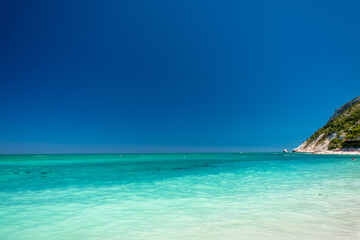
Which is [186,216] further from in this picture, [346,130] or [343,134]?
[346,130]

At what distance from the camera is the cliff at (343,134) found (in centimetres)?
10038

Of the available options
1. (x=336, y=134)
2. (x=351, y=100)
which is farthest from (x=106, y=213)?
(x=351, y=100)

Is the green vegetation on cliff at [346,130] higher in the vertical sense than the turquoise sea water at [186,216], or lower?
higher

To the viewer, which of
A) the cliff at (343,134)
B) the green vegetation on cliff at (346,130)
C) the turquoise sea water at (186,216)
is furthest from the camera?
the cliff at (343,134)

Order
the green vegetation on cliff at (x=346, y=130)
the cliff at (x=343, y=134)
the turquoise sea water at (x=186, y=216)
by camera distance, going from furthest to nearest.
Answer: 1. the cliff at (x=343, y=134)
2. the green vegetation on cliff at (x=346, y=130)
3. the turquoise sea water at (x=186, y=216)

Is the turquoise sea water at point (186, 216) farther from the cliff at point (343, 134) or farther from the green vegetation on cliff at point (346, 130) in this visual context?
the cliff at point (343, 134)

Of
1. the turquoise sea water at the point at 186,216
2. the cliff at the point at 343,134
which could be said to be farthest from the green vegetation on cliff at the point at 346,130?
the turquoise sea water at the point at 186,216

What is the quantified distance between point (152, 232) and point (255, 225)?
326cm

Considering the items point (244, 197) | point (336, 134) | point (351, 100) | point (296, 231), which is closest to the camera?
point (296, 231)

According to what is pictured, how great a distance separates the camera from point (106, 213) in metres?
9.58

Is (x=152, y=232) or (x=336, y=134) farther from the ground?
(x=336, y=134)

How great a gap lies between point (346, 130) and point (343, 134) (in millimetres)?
2205

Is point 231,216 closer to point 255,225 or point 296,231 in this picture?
point 255,225

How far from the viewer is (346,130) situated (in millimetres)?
109938
